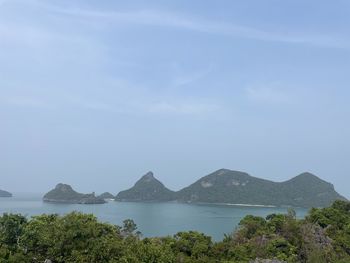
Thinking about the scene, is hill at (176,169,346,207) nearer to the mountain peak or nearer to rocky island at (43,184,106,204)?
the mountain peak

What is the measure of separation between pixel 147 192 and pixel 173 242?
9941cm

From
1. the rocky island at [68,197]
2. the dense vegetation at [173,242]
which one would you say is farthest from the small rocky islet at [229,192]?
the dense vegetation at [173,242]

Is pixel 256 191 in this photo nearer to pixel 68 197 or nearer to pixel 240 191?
pixel 240 191

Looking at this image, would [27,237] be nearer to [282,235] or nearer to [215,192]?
[282,235]

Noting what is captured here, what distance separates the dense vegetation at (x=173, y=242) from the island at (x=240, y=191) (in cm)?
7633

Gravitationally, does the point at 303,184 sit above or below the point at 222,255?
above

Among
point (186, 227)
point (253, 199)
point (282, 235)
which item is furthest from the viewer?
point (253, 199)

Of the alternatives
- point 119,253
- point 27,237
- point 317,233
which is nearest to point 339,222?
point 317,233

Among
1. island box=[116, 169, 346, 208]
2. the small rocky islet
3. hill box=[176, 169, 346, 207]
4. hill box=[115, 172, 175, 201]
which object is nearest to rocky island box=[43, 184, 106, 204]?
the small rocky islet

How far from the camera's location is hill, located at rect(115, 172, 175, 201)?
11681cm

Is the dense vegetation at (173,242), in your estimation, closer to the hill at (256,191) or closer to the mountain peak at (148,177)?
the hill at (256,191)

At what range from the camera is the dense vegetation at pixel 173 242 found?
551 inches

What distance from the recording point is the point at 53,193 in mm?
110688

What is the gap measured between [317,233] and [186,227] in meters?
Answer: 28.2
